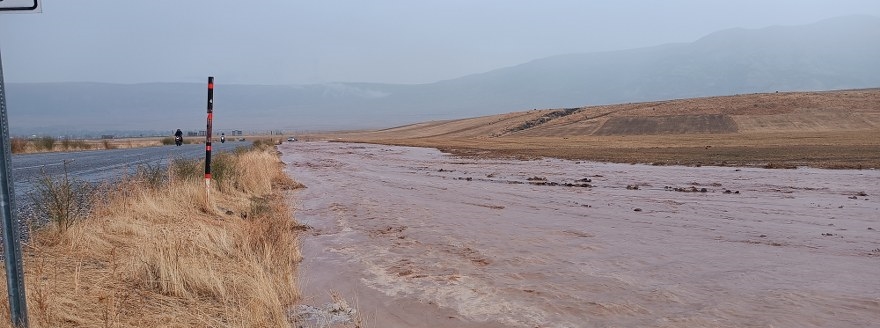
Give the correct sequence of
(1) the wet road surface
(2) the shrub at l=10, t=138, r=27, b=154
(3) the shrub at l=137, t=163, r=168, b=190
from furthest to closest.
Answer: (2) the shrub at l=10, t=138, r=27, b=154, (1) the wet road surface, (3) the shrub at l=137, t=163, r=168, b=190

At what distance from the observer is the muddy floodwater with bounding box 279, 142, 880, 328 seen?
6883mm

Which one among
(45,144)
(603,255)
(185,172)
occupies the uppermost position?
(185,172)

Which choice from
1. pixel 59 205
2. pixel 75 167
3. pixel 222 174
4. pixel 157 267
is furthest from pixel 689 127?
pixel 157 267

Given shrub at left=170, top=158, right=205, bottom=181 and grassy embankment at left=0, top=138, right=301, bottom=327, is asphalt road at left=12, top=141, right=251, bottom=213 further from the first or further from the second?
grassy embankment at left=0, top=138, right=301, bottom=327

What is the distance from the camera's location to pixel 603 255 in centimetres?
973

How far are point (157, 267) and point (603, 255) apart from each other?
6.07 metres

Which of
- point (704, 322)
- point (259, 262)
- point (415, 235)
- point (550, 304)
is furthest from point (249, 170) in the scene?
point (704, 322)

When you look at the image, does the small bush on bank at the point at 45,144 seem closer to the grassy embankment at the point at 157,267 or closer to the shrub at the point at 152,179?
the shrub at the point at 152,179

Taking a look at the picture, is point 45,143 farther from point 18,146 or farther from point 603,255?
point 603,255

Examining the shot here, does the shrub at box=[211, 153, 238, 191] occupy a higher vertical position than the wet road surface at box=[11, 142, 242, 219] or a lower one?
higher

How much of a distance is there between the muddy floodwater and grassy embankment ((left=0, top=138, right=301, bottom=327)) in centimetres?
87

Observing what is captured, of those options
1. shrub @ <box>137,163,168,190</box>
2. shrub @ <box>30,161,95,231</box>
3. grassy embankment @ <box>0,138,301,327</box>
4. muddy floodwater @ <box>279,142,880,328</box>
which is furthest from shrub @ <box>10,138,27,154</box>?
shrub @ <box>30,161,95,231</box>

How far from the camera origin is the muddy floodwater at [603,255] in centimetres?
688

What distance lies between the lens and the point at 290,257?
30.0ft
